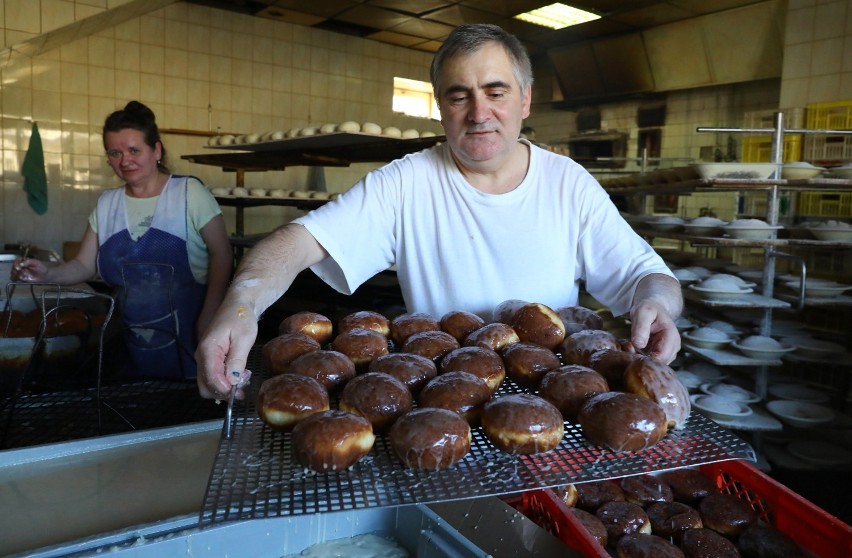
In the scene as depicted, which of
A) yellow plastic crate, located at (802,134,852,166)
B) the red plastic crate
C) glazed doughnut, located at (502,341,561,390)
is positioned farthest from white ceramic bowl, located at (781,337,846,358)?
glazed doughnut, located at (502,341,561,390)

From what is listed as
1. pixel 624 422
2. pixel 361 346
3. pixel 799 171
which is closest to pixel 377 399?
pixel 361 346

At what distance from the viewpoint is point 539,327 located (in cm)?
126

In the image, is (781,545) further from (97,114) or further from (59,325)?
(97,114)

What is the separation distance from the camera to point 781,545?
3.45 feet

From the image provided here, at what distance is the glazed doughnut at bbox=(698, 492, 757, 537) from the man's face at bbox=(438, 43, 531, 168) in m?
0.97

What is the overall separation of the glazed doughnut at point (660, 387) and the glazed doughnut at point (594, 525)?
0.87ft

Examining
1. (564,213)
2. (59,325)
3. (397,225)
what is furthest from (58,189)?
(564,213)

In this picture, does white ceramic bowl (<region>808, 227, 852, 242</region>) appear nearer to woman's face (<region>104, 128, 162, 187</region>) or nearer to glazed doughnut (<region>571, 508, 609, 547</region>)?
glazed doughnut (<region>571, 508, 609, 547</region>)

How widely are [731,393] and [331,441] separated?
320 centimetres

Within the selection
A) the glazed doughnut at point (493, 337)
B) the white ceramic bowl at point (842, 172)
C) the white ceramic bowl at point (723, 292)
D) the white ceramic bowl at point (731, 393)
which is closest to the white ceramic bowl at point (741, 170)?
the white ceramic bowl at point (842, 172)

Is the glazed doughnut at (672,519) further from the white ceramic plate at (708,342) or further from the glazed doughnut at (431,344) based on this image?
the white ceramic plate at (708,342)

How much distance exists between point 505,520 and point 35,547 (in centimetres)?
75

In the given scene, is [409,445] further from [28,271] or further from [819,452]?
[819,452]

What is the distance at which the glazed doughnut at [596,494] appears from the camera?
3.97 ft
